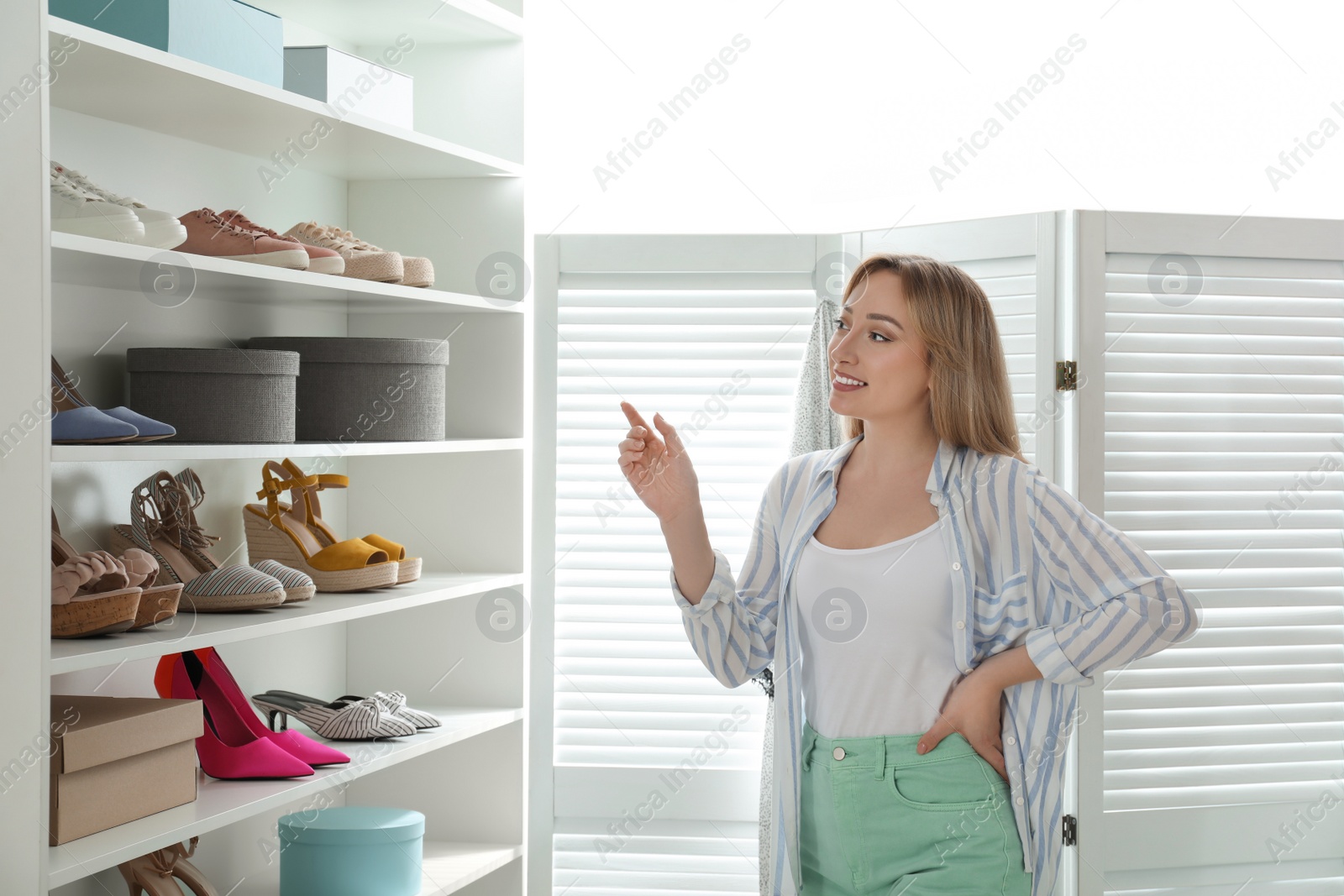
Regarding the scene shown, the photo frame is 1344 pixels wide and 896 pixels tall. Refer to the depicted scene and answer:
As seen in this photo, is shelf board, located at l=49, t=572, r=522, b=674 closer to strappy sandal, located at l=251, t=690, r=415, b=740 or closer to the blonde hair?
strappy sandal, located at l=251, t=690, r=415, b=740

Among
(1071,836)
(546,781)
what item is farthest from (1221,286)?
(546,781)

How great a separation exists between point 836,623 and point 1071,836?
891 millimetres

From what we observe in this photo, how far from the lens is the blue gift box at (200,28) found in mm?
1604

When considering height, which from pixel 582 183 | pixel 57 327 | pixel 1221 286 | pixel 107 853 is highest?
pixel 582 183

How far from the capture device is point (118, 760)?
154cm

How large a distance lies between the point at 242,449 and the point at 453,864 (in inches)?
40.6

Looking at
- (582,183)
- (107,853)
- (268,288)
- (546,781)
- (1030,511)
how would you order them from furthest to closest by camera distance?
(582,183)
(546,781)
(268,288)
(1030,511)
(107,853)

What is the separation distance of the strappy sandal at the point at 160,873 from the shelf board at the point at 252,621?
0.35m

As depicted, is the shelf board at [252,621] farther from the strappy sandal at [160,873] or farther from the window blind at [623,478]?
the strappy sandal at [160,873]

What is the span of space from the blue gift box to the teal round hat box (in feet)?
4.22

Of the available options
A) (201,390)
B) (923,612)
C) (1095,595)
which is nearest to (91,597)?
(201,390)

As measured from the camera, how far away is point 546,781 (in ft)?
7.84

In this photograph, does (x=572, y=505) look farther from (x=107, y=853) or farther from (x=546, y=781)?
(x=107, y=853)

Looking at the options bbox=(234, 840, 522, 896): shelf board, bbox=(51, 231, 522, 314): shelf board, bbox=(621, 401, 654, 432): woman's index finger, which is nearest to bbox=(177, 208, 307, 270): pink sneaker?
bbox=(51, 231, 522, 314): shelf board
